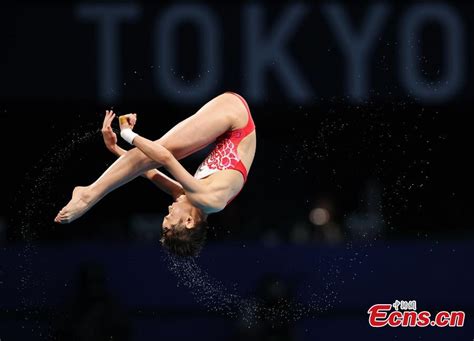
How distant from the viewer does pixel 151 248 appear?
8.87m

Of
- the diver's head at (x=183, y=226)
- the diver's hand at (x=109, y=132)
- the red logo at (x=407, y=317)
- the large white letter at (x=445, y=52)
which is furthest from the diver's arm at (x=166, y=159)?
the large white letter at (x=445, y=52)

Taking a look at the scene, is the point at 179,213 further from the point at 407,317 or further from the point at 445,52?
the point at 445,52

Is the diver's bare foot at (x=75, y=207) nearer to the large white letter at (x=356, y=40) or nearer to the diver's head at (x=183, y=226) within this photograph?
the diver's head at (x=183, y=226)

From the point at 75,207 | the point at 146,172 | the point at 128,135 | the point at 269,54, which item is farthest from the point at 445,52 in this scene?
the point at 75,207

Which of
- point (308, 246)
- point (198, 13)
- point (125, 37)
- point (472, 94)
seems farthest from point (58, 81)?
point (472, 94)

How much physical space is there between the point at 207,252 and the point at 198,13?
2297 mm

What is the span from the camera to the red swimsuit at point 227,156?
265 inches

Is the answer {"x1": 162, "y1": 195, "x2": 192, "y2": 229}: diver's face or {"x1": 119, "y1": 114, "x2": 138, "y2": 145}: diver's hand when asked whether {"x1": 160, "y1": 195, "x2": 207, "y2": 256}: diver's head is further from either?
{"x1": 119, "y1": 114, "x2": 138, "y2": 145}: diver's hand

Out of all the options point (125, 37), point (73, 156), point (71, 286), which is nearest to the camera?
point (71, 286)

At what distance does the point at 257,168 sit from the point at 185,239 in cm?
404

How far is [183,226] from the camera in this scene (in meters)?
6.73

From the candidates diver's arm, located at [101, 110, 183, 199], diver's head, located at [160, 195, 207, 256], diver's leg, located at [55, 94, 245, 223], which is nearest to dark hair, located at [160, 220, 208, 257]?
diver's head, located at [160, 195, 207, 256]

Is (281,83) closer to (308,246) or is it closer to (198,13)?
(198,13)

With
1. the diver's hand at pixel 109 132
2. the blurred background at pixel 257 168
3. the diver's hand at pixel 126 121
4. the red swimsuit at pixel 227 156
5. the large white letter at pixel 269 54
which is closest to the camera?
the diver's hand at pixel 126 121
